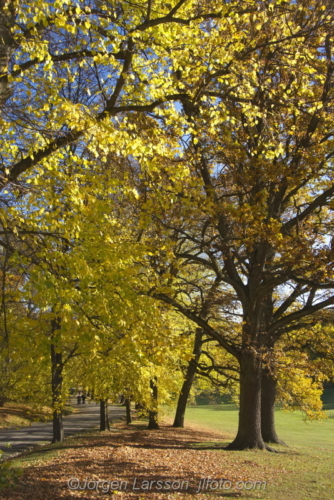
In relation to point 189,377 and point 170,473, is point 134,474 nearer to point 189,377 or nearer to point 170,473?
point 170,473

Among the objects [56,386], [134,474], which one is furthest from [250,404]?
[56,386]

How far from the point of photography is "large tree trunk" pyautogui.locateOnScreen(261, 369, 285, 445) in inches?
621

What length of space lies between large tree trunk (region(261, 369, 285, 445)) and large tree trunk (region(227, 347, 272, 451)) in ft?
9.42

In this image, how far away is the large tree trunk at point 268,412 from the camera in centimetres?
1577

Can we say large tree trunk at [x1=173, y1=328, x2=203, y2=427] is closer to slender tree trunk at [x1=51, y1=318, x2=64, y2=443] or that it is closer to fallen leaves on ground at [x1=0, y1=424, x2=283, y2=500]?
slender tree trunk at [x1=51, y1=318, x2=64, y2=443]

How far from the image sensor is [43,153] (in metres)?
5.88

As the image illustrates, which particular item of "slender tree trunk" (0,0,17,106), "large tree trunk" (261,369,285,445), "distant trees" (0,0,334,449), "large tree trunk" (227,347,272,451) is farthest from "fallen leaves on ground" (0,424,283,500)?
"slender tree trunk" (0,0,17,106)

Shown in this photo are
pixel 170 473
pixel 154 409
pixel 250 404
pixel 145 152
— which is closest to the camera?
pixel 145 152

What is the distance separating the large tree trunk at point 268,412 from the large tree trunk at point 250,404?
287 cm

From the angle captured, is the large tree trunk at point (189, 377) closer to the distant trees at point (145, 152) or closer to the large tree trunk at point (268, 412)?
the large tree trunk at point (268, 412)

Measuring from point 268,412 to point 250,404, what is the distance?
13.0 ft

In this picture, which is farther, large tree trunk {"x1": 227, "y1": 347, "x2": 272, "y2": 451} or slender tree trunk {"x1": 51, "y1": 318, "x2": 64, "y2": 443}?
large tree trunk {"x1": 227, "y1": 347, "x2": 272, "y2": 451}

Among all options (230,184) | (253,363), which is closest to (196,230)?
(230,184)

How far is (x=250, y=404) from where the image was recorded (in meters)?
12.6
